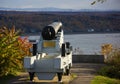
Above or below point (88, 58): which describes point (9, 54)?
above

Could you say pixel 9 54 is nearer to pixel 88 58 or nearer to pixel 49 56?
pixel 49 56

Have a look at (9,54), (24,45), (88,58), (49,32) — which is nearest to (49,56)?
(49,32)

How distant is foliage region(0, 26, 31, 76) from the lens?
68.6 ft

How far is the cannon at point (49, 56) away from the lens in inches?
706

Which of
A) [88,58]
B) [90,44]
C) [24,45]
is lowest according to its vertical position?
[90,44]

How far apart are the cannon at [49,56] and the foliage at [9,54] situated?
150 centimetres

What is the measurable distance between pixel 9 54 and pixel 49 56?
2105 mm

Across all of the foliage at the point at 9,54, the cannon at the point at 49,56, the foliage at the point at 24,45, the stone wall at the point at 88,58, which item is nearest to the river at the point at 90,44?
the stone wall at the point at 88,58

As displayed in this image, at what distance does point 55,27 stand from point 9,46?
2433 millimetres

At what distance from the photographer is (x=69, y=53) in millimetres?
21141

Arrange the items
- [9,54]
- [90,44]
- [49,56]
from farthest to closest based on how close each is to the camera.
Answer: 1. [90,44]
2. [9,54]
3. [49,56]

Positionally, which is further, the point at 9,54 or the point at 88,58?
the point at 88,58

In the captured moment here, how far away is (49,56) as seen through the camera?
2003 cm

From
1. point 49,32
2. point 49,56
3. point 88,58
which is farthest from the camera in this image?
point 88,58
